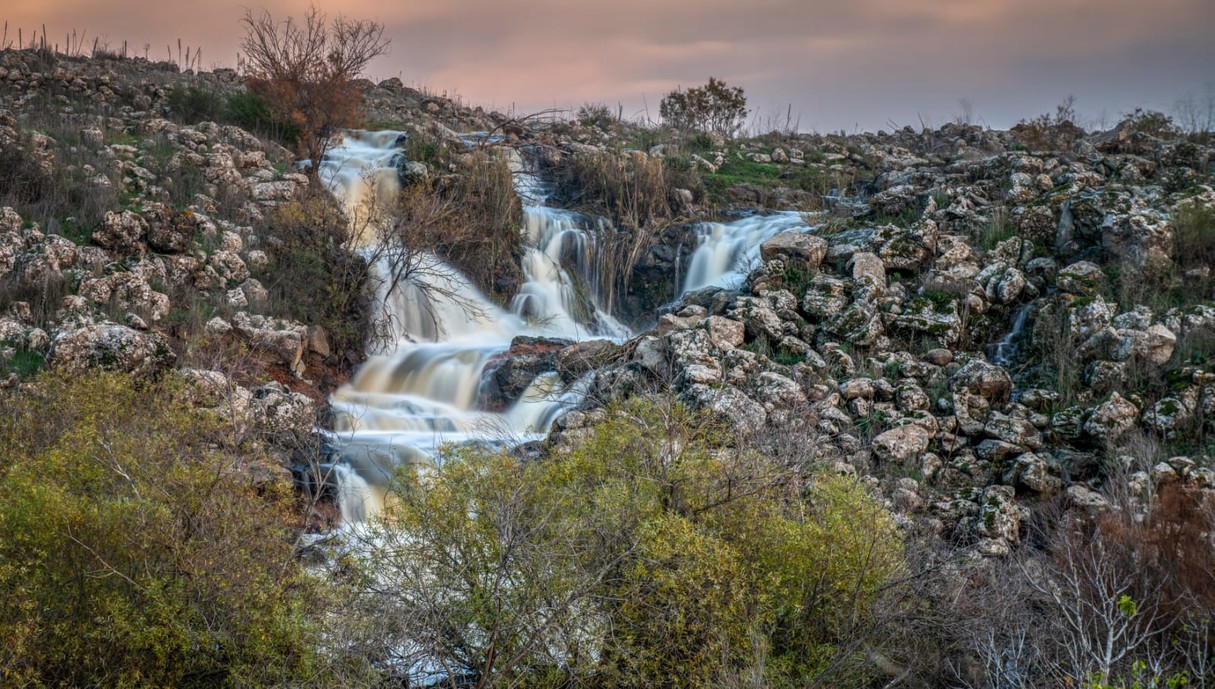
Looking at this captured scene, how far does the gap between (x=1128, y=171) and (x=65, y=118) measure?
23.0 metres

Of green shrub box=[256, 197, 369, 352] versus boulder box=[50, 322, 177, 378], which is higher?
green shrub box=[256, 197, 369, 352]

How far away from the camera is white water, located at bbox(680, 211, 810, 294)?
20984 millimetres

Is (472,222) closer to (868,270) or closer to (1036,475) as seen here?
(868,270)

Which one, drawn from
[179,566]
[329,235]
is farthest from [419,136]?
[179,566]

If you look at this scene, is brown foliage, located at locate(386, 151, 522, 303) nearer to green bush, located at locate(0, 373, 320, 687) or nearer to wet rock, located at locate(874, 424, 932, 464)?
wet rock, located at locate(874, 424, 932, 464)

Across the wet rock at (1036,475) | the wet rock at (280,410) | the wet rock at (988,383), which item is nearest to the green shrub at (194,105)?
the wet rock at (280,410)

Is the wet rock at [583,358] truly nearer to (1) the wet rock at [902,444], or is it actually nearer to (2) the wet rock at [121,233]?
(1) the wet rock at [902,444]

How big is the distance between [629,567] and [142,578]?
12.9ft

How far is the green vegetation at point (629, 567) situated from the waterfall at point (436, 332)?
13.5 ft

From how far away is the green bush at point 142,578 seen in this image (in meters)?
7.23

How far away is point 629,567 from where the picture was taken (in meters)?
7.73

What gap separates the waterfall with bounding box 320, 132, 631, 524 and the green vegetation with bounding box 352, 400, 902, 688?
4.10 meters

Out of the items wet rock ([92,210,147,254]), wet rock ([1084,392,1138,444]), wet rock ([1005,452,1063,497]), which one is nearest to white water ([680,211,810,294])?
wet rock ([1084,392,1138,444])

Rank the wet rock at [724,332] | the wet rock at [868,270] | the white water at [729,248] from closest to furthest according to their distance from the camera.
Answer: the wet rock at [724,332] < the wet rock at [868,270] < the white water at [729,248]
